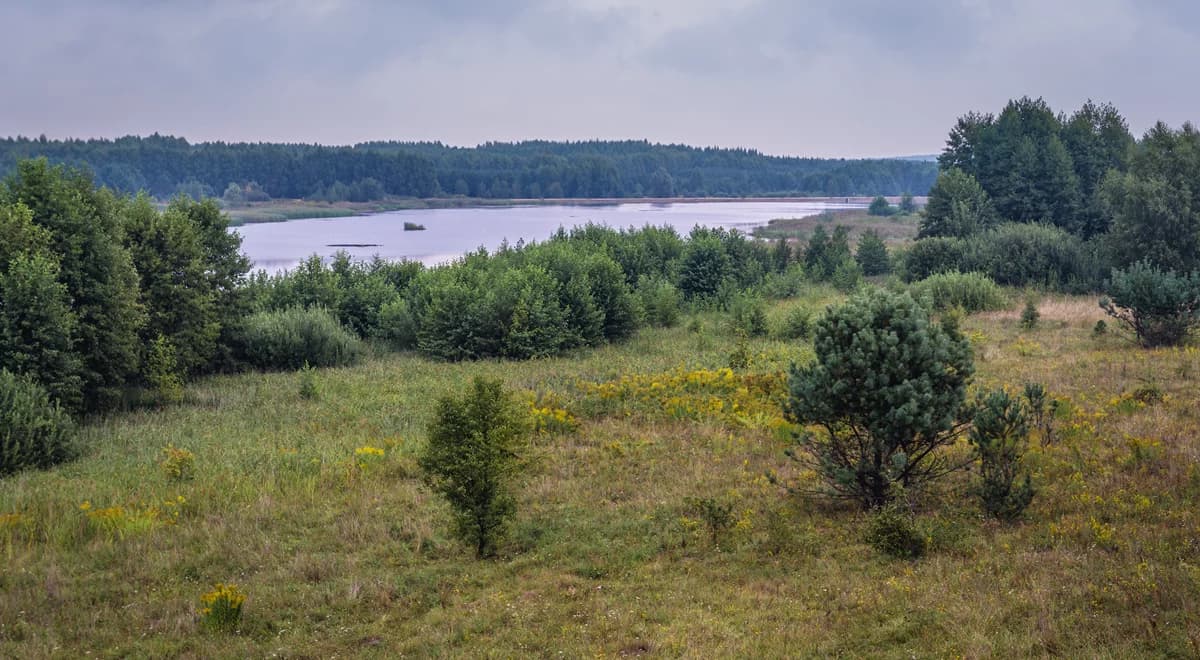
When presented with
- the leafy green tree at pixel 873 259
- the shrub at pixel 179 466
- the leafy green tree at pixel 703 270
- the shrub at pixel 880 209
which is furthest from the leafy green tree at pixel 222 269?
the shrub at pixel 880 209

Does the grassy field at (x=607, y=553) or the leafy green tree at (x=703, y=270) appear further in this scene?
the leafy green tree at (x=703, y=270)

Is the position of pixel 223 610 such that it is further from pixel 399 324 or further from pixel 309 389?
pixel 399 324

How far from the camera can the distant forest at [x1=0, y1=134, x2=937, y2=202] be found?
392ft

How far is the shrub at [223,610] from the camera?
7988 mm

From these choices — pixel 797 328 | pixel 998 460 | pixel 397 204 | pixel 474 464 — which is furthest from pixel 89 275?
pixel 397 204

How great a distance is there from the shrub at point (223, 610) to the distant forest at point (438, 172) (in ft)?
289

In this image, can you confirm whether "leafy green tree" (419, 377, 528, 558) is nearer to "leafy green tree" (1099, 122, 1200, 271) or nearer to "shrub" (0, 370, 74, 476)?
"shrub" (0, 370, 74, 476)

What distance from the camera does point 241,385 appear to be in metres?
23.8

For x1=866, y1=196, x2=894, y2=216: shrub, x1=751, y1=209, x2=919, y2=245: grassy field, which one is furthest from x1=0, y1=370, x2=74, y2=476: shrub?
x1=866, y1=196, x2=894, y2=216: shrub

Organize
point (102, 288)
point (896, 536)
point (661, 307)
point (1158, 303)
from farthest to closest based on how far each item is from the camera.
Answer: point (661, 307), point (1158, 303), point (102, 288), point (896, 536)

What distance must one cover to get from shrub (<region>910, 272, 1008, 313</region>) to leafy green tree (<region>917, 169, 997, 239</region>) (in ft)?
58.8

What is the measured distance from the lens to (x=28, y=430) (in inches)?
577

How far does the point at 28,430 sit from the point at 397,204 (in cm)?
12217

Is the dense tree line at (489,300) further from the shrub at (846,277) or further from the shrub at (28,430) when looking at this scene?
the shrub at (28,430)
